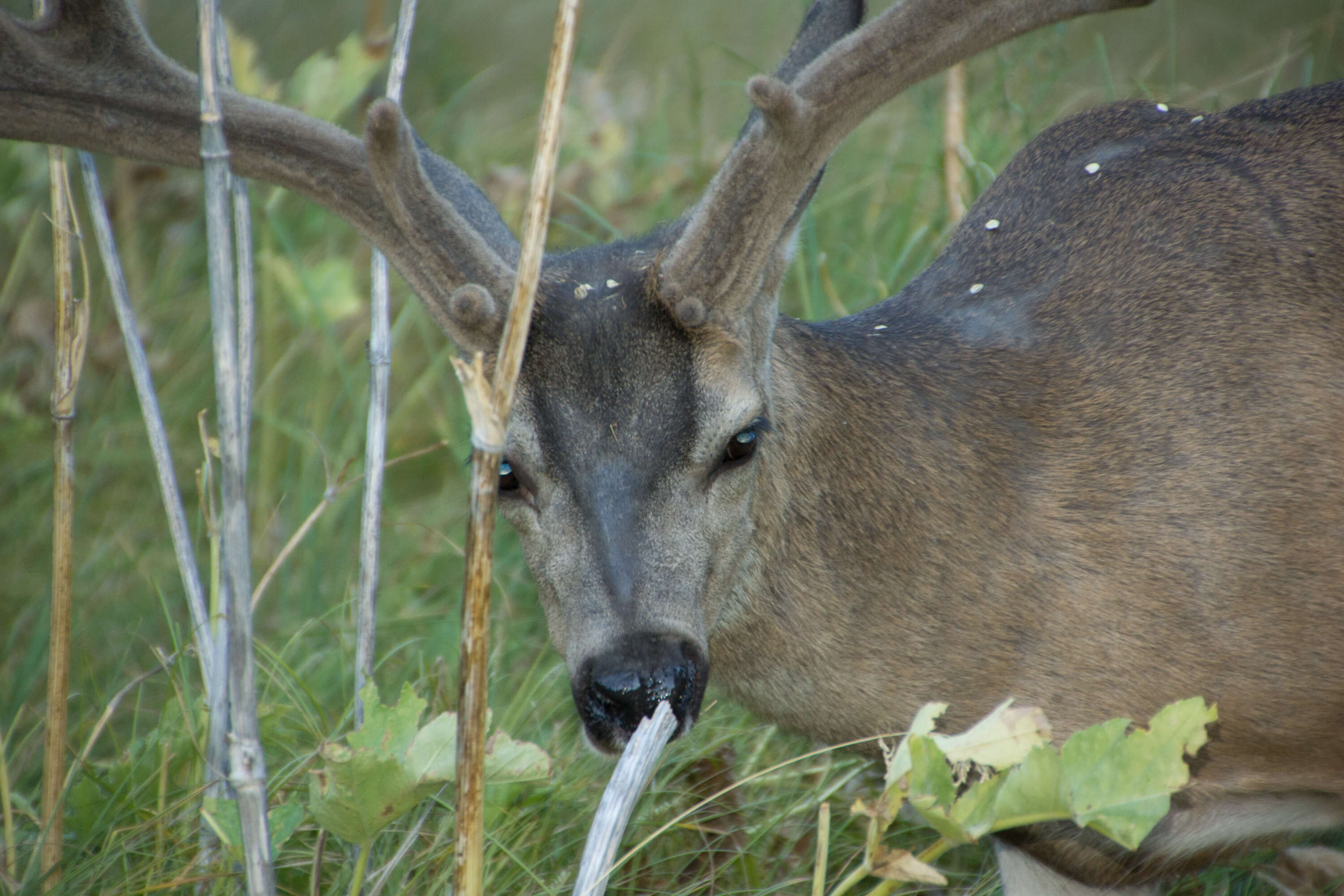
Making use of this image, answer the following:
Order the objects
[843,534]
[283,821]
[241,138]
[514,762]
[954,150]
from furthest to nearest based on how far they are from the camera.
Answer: [954,150] → [843,534] → [241,138] → [283,821] → [514,762]

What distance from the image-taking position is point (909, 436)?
368cm

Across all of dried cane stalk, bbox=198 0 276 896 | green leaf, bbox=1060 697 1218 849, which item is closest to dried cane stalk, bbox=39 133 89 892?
dried cane stalk, bbox=198 0 276 896

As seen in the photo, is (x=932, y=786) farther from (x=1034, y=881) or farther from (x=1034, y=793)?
(x=1034, y=881)

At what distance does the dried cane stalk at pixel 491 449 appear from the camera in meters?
2.31

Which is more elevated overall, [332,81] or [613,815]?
[332,81]

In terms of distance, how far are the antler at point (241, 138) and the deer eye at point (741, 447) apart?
2.01ft

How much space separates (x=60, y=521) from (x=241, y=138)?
1056 mm

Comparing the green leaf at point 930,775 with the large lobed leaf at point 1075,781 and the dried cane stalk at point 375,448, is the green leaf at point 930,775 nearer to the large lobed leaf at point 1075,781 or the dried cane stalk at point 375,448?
the large lobed leaf at point 1075,781

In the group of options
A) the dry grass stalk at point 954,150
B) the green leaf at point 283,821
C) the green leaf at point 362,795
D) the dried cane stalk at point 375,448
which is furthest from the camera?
the dry grass stalk at point 954,150

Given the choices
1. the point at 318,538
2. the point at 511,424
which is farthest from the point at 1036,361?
the point at 318,538

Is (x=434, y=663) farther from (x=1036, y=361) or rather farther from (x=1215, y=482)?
(x=1215, y=482)

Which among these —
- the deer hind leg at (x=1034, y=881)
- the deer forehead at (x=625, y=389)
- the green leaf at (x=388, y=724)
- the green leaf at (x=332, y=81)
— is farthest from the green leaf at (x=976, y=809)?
the green leaf at (x=332, y=81)

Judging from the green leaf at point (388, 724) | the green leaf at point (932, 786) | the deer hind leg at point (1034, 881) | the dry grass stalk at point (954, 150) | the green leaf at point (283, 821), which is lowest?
the deer hind leg at point (1034, 881)

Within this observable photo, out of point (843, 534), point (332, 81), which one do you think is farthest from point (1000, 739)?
point (332, 81)
